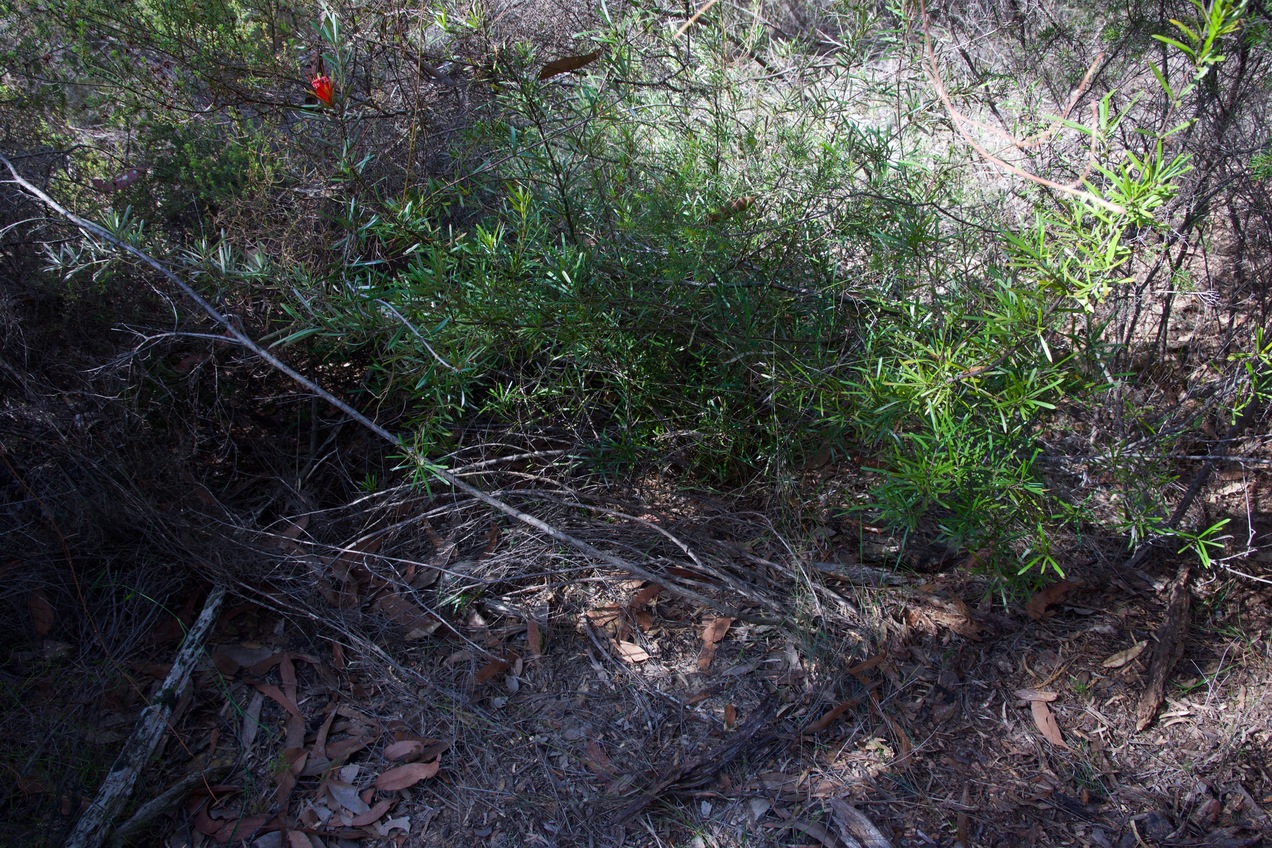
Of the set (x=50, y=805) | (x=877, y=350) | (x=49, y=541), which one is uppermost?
(x=877, y=350)

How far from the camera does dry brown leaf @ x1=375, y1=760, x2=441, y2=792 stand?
2.26m

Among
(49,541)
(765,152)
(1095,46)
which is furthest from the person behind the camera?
(1095,46)

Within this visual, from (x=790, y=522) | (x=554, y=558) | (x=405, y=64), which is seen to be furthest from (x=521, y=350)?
(x=405, y=64)

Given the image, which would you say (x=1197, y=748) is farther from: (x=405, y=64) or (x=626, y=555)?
(x=405, y=64)

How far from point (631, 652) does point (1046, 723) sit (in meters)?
1.27

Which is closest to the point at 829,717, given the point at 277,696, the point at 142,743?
the point at 277,696

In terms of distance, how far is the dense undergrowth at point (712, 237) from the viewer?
2.07 m

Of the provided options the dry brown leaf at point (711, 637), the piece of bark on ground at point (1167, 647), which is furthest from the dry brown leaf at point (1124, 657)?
the dry brown leaf at point (711, 637)

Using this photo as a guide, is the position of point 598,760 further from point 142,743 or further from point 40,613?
point 40,613

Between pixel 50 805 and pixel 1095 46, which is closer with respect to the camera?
pixel 50 805

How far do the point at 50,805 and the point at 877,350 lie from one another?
2.70 m

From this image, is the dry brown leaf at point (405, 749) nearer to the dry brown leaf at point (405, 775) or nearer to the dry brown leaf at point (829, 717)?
the dry brown leaf at point (405, 775)

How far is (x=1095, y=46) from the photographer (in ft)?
10.3

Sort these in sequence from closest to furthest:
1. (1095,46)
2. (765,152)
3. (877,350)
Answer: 1. (877,350)
2. (765,152)
3. (1095,46)
